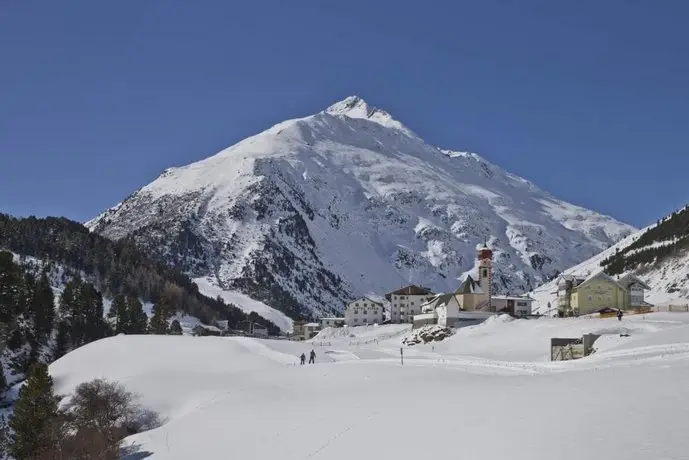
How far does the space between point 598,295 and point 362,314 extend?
84200 millimetres

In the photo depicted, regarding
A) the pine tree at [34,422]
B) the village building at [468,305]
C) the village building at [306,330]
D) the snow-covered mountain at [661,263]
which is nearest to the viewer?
the pine tree at [34,422]

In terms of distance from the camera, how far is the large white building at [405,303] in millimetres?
174812

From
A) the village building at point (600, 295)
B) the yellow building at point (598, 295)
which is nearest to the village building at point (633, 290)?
the village building at point (600, 295)

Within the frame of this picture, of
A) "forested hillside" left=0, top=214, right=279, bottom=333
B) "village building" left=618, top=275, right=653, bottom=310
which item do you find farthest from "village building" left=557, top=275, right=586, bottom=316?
"forested hillside" left=0, top=214, right=279, bottom=333

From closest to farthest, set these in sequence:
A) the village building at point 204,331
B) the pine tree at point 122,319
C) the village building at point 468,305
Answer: the village building at point 468,305
the pine tree at point 122,319
the village building at point 204,331

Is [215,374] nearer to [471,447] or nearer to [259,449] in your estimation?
[259,449]

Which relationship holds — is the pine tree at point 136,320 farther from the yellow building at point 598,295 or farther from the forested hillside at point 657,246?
the forested hillside at point 657,246

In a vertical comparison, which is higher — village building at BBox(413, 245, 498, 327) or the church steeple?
the church steeple

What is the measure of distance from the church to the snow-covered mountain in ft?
61.8

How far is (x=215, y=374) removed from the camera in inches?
2341

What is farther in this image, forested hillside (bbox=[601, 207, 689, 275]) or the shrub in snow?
forested hillside (bbox=[601, 207, 689, 275])

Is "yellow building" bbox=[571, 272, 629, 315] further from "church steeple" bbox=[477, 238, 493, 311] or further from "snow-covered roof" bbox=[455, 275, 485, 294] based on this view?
"church steeple" bbox=[477, 238, 493, 311]

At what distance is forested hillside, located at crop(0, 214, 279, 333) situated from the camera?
16150 cm

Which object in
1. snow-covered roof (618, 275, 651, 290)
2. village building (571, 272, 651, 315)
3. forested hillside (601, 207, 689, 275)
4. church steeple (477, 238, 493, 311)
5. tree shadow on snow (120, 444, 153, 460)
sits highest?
forested hillside (601, 207, 689, 275)
